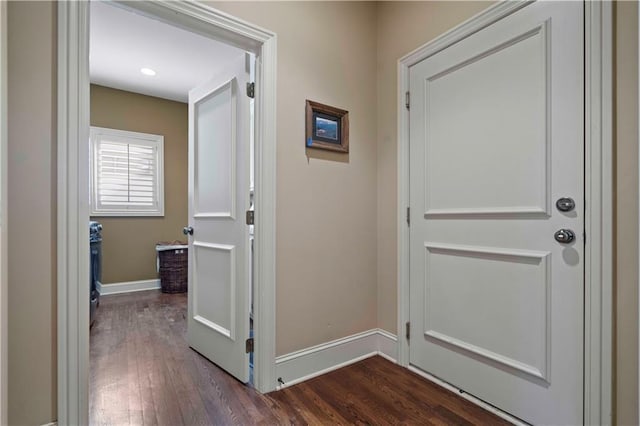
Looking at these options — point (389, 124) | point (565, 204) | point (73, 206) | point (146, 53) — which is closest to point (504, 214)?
point (565, 204)

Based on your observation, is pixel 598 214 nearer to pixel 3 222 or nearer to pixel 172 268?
pixel 3 222

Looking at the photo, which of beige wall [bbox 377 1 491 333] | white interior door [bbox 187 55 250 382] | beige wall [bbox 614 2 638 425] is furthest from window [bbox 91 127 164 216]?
beige wall [bbox 614 2 638 425]

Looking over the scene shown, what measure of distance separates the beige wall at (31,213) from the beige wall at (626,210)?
7.14ft

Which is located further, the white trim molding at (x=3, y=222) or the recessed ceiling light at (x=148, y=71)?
the recessed ceiling light at (x=148, y=71)

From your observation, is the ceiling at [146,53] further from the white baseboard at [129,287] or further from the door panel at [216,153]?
the white baseboard at [129,287]

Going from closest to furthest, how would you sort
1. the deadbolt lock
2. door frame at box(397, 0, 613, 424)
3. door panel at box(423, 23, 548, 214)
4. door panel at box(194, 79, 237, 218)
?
door frame at box(397, 0, 613, 424)
the deadbolt lock
door panel at box(423, 23, 548, 214)
door panel at box(194, 79, 237, 218)

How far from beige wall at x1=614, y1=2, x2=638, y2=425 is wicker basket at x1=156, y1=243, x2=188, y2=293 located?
13.4 feet

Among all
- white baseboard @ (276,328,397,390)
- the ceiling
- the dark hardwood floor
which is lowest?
the dark hardwood floor

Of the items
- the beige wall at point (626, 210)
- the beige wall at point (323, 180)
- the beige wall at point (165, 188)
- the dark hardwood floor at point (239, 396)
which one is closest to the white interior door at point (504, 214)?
the beige wall at point (626, 210)

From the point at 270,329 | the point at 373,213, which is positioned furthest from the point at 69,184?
the point at 373,213

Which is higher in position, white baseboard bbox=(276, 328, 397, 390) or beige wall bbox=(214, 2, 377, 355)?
beige wall bbox=(214, 2, 377, 355)

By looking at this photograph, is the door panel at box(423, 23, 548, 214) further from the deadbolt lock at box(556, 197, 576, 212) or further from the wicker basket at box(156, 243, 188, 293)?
the wicker basket at box(156, 243, 188, 293)

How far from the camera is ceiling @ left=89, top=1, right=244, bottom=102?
8.78 feet

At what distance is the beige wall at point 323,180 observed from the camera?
74.6 inches
